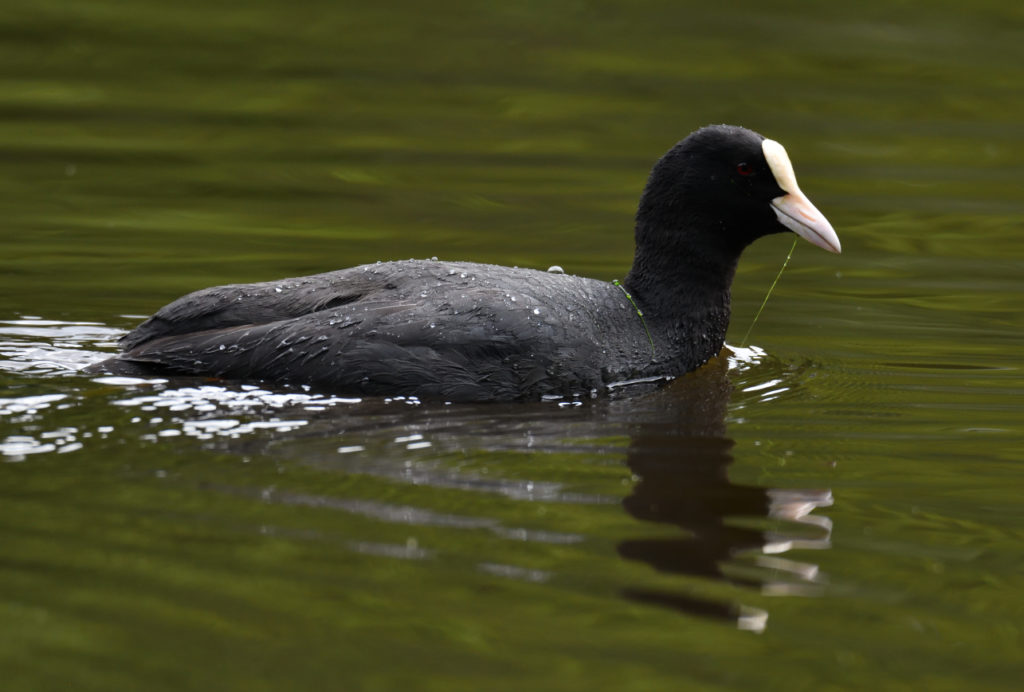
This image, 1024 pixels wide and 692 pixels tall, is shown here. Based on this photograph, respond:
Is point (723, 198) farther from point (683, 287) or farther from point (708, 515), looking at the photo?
point (708, 515)

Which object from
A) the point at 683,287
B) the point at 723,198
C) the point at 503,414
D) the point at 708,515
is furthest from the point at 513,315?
the point at 708,515

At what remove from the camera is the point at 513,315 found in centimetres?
625

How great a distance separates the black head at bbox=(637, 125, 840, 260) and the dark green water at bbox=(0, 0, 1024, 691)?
68cm

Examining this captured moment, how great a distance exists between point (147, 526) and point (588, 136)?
8.53 metres

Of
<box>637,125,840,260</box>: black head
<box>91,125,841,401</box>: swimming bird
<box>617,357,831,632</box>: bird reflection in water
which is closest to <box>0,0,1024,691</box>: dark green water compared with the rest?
<box>617,357,831,632</box>: bird reflection in water

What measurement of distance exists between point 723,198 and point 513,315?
1343mm

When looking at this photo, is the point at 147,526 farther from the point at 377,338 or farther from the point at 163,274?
the point at 163,274

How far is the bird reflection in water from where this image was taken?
4.36m

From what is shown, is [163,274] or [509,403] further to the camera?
[163,274]

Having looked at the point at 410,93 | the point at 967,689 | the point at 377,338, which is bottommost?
the point at 967,689

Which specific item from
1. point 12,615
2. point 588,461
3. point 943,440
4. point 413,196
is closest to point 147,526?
point 12,615

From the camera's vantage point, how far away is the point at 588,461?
5570 millimetres

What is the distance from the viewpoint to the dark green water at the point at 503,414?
3980 mm

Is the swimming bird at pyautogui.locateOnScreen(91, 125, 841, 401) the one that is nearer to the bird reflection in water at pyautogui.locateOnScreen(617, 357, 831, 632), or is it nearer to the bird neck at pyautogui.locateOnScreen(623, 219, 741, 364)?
the bird neck at pyautogui.locateOnScreen(623, 219, 741, 364)
